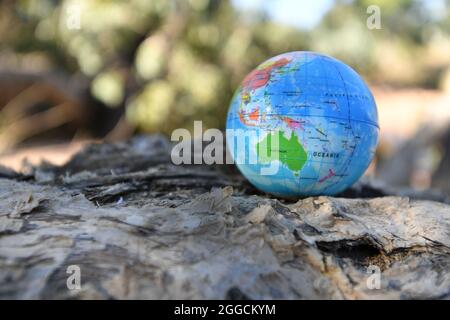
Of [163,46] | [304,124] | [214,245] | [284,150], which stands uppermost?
[163,46]

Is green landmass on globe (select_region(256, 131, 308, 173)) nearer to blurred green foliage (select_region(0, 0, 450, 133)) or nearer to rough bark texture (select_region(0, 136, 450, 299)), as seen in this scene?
rough bark texture (select_region(0, 136, 450, 299))

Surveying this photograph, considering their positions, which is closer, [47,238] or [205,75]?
[47,238]

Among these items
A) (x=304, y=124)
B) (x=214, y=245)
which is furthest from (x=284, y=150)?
(x=214, y=245)

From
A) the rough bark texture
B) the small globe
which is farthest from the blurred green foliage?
the rough bark texture

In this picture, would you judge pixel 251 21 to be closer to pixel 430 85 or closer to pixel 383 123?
pixel 383 123

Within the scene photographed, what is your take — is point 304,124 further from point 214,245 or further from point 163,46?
point 163,46

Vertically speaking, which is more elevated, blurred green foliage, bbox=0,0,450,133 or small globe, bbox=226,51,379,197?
blurred green foliage, bbox=0,0,450,133

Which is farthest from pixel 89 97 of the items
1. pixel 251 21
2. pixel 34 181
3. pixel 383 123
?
pixel 34 181
